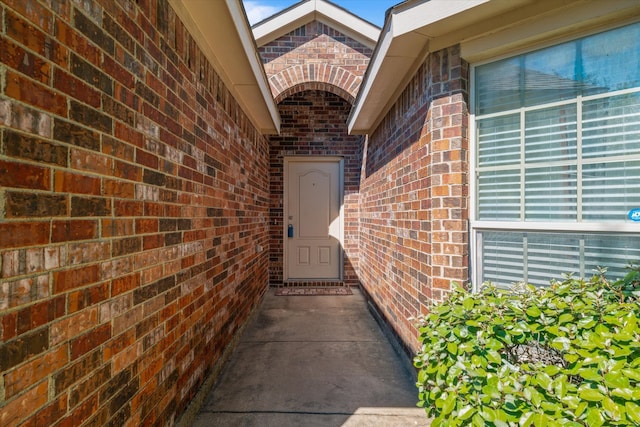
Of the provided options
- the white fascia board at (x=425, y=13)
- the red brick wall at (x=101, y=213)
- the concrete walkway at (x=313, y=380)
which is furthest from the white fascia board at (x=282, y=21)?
the concrete walkway at (x=313, y=380)

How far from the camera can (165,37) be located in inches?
65.5

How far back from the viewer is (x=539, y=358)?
1509 millimetres

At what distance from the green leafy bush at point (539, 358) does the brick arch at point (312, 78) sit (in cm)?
426

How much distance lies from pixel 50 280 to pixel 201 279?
4.13 feet

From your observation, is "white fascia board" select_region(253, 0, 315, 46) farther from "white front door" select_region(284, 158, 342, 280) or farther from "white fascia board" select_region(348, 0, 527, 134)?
"white fascia board" select_region(348, 0, 527, 134)

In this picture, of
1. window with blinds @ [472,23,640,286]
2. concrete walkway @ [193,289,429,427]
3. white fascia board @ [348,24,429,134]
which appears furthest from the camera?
white fascia board @ [348,24,429,134]

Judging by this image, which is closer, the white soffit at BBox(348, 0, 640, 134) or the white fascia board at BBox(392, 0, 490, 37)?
the white soffit at BBox(348, 0, 640, 134)

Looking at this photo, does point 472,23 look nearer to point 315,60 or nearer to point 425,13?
point 425,13

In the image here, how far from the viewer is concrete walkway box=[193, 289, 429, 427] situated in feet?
6.70

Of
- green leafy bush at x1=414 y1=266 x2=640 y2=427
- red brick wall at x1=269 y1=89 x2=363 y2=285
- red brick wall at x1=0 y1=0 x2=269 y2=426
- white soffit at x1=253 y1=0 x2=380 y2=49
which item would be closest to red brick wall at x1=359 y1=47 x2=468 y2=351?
green leafy bush at x1=414 y1=266 x2=640 y2=427

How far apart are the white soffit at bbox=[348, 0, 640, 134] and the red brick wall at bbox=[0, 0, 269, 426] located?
57.2 inches

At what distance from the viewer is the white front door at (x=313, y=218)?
5551 mm

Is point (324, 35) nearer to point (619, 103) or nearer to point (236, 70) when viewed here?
point (236, 70)

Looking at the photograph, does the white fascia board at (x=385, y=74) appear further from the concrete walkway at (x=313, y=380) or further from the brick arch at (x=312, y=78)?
the concrete walkway at (x=313, y=380)
